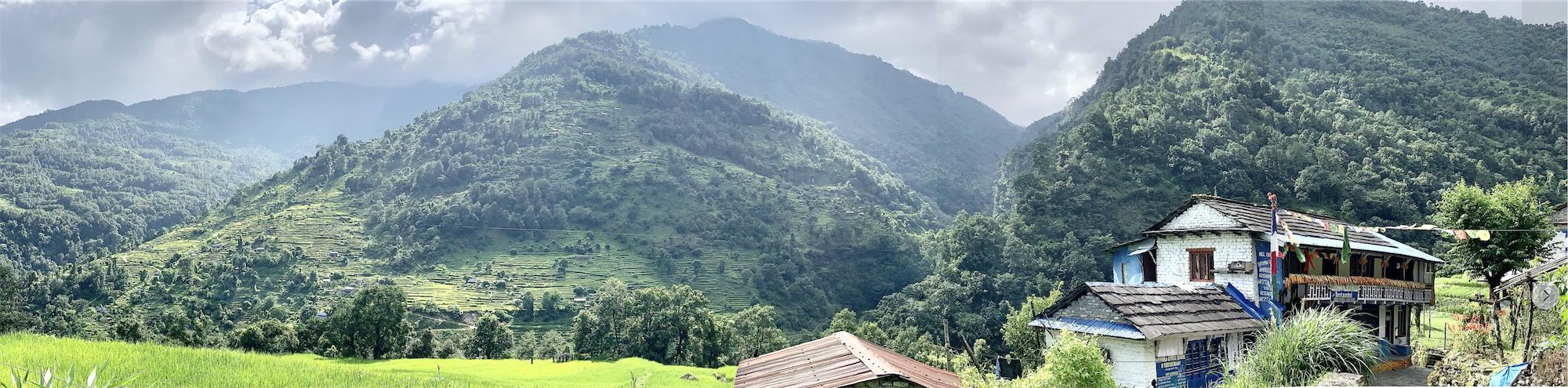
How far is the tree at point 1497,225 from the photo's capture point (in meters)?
21.1

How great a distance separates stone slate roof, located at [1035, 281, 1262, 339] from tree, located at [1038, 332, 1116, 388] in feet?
19.2

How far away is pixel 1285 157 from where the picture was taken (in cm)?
5866

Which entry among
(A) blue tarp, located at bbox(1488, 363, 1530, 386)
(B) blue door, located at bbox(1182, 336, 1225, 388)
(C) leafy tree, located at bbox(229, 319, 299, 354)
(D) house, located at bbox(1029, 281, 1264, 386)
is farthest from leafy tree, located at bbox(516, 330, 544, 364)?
(A) blue tarp, located at bbox(1488, 363, 1530, 386)

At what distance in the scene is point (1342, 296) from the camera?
20719 mm

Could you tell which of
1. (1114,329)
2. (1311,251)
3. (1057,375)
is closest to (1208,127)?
(1311,251)

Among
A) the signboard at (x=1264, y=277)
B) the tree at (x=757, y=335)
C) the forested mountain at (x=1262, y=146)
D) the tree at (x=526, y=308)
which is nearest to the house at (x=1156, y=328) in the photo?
the signboard at (x=1264, y=277)

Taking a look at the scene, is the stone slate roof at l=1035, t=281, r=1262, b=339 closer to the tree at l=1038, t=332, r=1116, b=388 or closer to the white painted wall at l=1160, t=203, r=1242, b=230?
the white painted wall at l=1160, t=203, r=1242, b=230

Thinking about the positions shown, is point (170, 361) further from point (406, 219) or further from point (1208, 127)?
point (406, 219)

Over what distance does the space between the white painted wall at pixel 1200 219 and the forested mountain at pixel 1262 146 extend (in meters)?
34.8

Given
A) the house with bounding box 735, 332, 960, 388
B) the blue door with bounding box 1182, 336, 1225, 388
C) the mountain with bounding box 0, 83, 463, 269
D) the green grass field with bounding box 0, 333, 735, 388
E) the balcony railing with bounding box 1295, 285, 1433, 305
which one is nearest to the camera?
the house with bounding box 735, 332, 960, 388

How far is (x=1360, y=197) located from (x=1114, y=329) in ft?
149

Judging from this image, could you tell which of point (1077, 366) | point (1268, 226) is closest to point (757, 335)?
point (1268, 226)

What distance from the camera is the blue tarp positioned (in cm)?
1170

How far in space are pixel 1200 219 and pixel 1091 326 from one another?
16.9 ft
